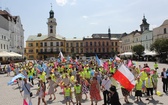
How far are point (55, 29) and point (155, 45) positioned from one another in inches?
2362

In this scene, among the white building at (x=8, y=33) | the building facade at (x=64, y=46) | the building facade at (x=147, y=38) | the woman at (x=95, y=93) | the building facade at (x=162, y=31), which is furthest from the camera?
the building facade at (x=64, y=46)

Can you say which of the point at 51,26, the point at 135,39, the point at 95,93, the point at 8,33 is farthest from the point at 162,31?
the point at 51,26

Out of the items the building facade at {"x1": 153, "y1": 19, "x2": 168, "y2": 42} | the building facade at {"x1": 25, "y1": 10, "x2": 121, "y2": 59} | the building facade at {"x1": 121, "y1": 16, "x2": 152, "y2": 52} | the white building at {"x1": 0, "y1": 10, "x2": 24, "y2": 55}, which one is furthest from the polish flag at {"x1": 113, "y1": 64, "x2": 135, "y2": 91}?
the building facade at {"x1": 25, "y1": 10, "x2": 121, "y2": 59}

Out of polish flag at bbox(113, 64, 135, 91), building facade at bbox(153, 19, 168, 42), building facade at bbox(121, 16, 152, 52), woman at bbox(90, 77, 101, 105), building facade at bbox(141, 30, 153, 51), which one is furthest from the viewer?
building facade at bbox(121, 16, 152, 52)

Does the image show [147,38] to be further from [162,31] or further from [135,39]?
[135,39]

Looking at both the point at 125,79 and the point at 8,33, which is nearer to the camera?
the point at 125,79

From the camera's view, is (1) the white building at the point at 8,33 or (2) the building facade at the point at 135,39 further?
(2) the building facade at the point at 135,39

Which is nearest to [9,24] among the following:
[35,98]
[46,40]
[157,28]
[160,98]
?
[46,40]

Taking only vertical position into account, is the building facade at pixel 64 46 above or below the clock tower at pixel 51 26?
below

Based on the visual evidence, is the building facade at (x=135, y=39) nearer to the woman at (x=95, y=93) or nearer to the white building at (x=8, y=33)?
the white building at (x=8, y=33)

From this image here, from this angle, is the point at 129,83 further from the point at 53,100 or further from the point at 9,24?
the point at 9,24

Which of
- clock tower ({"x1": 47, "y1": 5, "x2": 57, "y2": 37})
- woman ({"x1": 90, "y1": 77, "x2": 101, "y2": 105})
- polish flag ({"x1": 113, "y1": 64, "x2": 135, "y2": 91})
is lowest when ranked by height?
woman ({"x1": 90, "y1": 77, "x2": 101, "y2": 105})

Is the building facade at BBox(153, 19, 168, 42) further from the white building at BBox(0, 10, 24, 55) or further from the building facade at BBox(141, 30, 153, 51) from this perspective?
the white building at BBox(0, 10, 24, 55)

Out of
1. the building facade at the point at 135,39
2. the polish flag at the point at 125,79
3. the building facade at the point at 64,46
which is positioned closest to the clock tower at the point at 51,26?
the building facade at the point at 64,46
